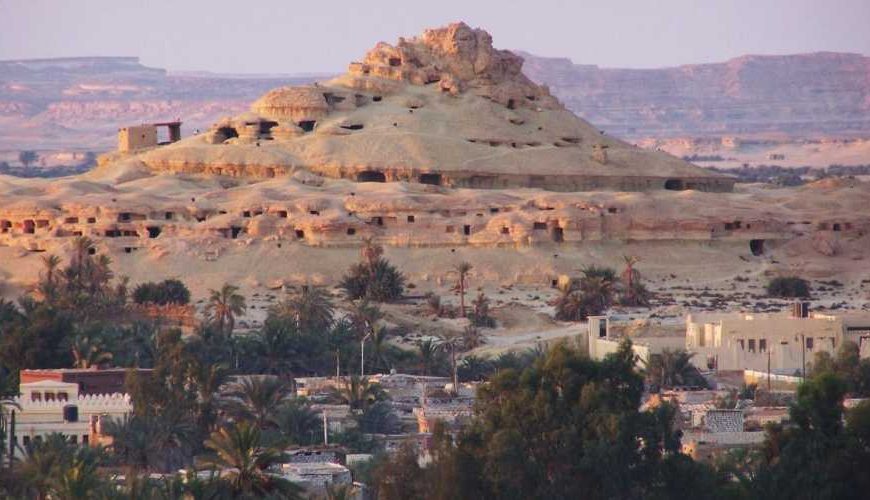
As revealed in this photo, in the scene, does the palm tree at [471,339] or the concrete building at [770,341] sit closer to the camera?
the concrete building at [770,341]

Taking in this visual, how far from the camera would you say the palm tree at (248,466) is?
41.3m

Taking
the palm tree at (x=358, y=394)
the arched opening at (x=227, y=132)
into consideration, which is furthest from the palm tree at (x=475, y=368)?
the arched opening at (x=227, y=132)

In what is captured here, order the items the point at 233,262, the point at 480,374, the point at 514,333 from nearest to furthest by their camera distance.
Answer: the point at 480,374, the point at 514,333, the point at 233,262

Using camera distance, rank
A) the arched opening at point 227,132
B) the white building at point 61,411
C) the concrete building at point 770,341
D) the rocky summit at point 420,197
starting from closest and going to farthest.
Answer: the white building at point 61,411, the concrete building at point 770,341, the rocky summit at point 420,197, the arched opening at point 227,132

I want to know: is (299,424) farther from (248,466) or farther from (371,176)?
(371,176)

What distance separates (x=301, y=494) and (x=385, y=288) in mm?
32549

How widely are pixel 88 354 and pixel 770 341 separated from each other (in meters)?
15.5

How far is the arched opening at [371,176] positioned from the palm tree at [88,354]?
33.1 m

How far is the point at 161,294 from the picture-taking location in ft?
246

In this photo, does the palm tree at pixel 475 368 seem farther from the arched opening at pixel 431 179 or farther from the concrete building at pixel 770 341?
the arched opening at pixel 431 179

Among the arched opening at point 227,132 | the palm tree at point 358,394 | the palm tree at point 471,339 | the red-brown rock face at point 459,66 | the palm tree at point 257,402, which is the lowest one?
the palm tree at point 471,339

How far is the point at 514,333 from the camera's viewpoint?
236ft

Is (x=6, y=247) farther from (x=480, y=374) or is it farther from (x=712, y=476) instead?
(x=712, y=476)

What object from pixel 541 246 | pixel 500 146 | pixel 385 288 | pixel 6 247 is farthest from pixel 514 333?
pixel 500 146
